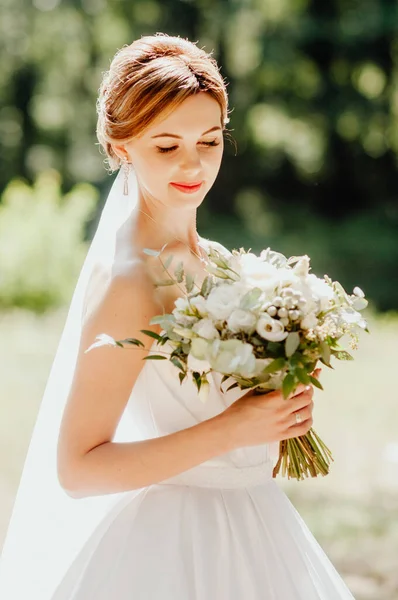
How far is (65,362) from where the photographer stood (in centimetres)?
237

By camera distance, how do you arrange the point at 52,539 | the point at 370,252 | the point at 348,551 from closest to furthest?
the point at 52,539, the point at 348,551, the point at 370,252

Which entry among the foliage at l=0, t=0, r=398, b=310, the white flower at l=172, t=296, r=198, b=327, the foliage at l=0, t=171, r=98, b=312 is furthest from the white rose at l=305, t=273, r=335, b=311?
the foliage at l=0, t=0, r=398, b=310

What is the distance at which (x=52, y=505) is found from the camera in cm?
228

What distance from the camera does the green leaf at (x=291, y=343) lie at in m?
1.76

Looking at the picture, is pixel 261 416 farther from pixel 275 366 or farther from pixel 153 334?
pixel 153 334

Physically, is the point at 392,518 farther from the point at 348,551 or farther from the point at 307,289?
the point at 307,289

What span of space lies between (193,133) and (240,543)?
896mm

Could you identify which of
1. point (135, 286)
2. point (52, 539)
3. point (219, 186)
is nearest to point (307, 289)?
point (135, 286)

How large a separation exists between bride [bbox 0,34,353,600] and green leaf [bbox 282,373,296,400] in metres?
0.12

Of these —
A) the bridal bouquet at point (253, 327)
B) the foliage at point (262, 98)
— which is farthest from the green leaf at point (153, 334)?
the foliage at point (262, 98)

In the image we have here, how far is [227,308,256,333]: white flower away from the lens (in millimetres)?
1780

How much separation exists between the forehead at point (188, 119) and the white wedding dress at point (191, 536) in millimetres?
469

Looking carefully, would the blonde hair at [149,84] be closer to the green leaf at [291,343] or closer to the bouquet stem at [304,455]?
the green leaf at [291,343]

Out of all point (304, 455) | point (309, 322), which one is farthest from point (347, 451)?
point (309, 322)
